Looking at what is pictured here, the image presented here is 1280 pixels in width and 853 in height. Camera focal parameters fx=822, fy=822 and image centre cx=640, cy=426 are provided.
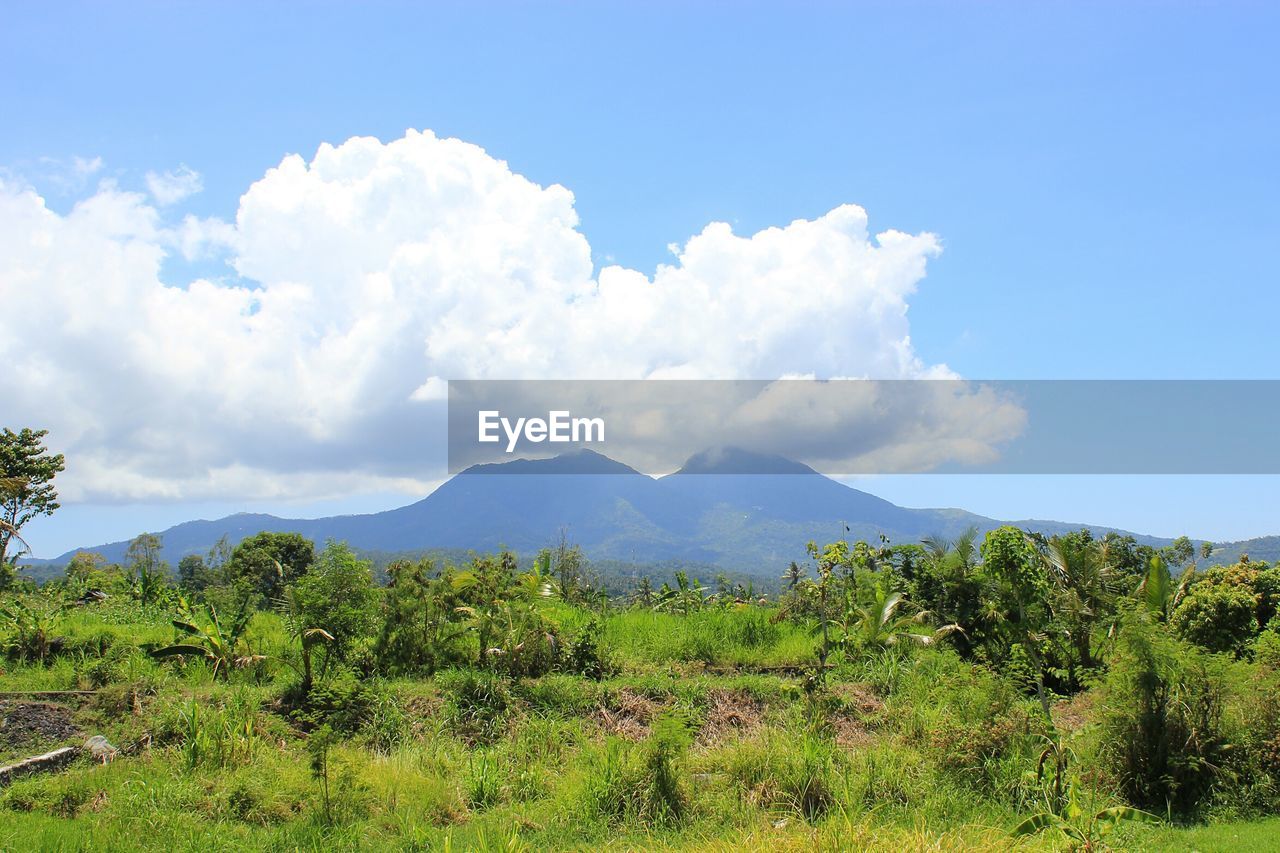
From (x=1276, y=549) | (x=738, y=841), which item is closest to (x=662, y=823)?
(x=738, y=841)

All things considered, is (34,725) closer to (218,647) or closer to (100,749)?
(100,749)

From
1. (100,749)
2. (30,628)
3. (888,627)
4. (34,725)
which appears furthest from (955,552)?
(30,628)

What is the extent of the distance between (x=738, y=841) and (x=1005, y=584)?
7.77m

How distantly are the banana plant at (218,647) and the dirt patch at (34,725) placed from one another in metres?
2.38

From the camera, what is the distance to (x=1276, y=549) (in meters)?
165

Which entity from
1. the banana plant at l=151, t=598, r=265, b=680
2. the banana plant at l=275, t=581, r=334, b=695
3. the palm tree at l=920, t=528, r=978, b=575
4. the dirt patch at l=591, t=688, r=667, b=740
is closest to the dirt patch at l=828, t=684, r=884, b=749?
the dirt patch at l=591, t=688, r=667, b=740

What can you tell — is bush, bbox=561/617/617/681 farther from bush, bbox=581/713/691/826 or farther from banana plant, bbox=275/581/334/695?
bush, bbox=581/713/691/826

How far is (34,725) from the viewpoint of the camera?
10.1m

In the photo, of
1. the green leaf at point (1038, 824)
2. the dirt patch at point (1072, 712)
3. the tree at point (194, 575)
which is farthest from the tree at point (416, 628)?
the tree at point (194, 575)

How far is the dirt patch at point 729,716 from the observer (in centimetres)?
1134

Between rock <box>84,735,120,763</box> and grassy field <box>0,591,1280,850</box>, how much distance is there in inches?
10.3

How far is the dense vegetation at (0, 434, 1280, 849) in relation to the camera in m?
8.21

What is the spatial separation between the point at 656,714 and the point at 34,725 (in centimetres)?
787

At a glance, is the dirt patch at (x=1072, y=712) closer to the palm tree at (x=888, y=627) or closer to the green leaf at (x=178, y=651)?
the palm tree at (x=888, y=627)
